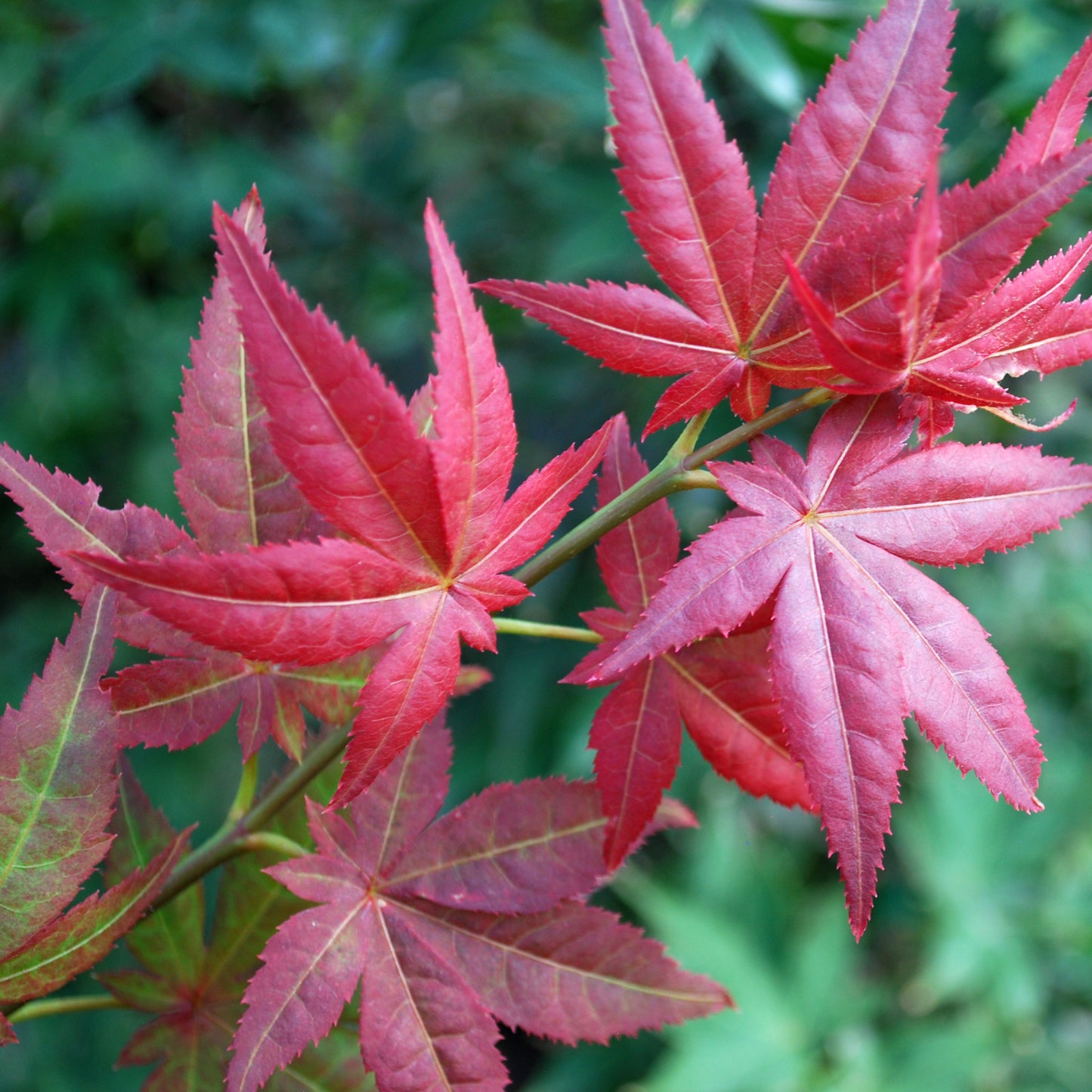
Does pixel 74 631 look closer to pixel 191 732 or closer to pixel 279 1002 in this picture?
pixel 191 732

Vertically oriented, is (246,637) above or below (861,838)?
above

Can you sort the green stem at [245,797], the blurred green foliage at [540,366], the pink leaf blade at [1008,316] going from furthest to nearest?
the blurred green foliage at [540,366]
the green stem at [245,797]
the pink leaf blade at [1008,316]

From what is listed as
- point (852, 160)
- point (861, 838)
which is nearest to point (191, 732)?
point (861, 838)

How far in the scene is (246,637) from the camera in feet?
1.43

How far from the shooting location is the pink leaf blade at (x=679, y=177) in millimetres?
516

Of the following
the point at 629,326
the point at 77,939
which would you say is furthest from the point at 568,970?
the point at 629,326

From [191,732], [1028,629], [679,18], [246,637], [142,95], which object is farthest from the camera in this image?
[1028,629]

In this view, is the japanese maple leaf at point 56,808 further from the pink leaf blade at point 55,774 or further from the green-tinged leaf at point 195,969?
the green-tinged leaf at point 195,969

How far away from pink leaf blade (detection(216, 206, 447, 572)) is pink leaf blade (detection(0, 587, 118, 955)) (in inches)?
6.9

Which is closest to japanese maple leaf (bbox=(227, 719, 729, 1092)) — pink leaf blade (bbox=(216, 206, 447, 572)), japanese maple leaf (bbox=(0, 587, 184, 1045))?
japanese maple leaf (bbox=(0, 587, 184, 1045))

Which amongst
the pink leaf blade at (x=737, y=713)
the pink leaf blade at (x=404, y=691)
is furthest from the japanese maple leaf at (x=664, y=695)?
the pink leaf blade at (x=404, y=691)

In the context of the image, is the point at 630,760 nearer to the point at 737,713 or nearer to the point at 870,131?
the point at 737,713

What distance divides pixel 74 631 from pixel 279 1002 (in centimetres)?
23

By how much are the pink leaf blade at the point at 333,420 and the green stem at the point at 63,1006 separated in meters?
0.37
